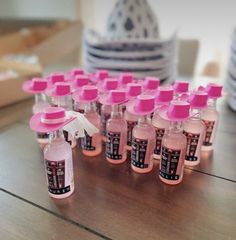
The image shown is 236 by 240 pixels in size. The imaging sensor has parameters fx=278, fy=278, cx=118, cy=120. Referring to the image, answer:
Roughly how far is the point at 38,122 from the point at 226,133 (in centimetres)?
54

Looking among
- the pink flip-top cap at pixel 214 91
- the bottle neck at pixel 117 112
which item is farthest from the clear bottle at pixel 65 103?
the pink flip-top cap at pixel 214 91

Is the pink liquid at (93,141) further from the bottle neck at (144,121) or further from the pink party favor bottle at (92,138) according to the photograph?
the bottle neck at (144,121)

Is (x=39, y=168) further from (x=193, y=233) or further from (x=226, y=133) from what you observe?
(x=226, y=133)

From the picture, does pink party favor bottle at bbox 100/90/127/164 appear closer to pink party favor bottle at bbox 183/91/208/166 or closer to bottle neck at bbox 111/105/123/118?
bottle neck at bbox 111/105/123/118

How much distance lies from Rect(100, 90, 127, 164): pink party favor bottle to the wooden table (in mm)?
20

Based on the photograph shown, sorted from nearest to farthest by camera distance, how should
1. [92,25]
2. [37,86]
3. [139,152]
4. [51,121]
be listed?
[51,121], [139,152], [37,86], [92,25]

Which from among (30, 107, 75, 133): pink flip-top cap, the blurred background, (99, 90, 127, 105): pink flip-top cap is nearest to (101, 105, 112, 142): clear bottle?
(99, 90, 127, 105): pink flip-top cap

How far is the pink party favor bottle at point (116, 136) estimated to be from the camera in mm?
600

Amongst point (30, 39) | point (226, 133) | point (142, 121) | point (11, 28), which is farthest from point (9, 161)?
point (11, 28)

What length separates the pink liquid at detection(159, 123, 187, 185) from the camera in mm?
527

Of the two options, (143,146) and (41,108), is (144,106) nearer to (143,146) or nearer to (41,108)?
(143,146)

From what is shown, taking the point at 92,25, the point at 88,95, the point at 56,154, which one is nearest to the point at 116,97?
the point at 88,95

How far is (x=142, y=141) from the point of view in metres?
0.56

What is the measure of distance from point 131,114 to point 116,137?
0.06 meters
